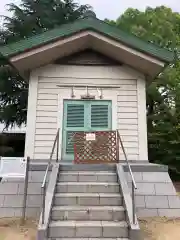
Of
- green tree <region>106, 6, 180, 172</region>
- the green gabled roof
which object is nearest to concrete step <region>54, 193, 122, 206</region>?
the green gabled roof

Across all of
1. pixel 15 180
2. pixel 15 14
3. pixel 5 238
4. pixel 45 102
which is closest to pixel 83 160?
pixel 15 180

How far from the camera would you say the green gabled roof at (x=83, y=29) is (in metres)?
7.36

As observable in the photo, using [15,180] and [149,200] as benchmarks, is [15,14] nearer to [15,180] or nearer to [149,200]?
[15,180]

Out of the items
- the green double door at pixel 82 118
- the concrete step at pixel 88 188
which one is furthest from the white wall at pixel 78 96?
the concrete step at pixel 88 188

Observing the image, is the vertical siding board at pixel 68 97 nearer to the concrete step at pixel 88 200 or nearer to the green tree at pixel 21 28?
the concrete step at pixel 88 200

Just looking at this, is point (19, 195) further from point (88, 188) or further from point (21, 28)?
point (21, 28)

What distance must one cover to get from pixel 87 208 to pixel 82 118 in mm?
3465

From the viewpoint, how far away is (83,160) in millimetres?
6773

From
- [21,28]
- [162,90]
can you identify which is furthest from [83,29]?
[21,28]

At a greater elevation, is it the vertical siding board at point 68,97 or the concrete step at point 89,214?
the vertical siding board at point 68,97

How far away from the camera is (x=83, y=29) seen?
24.5 feet

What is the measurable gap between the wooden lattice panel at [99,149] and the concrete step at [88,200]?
1.73 metres

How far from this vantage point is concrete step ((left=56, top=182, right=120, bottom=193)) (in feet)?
17.4

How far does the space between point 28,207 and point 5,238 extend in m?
1.24
